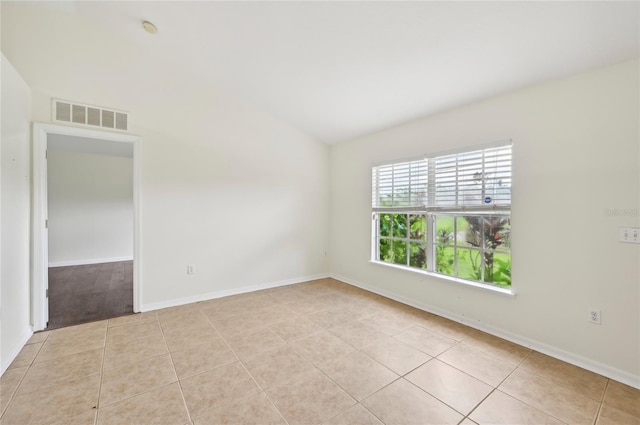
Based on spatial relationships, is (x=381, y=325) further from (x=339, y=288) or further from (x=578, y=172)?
(x=578, y=172)

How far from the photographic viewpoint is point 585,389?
6.26ft

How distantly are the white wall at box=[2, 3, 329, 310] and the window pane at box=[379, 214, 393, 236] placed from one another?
1.29 meters

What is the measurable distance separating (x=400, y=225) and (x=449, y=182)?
3.15 feet

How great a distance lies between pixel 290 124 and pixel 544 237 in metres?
3.69

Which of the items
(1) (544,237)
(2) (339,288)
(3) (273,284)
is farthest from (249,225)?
(1) (544,237)

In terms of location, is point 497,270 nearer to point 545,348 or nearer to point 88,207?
point 545,348

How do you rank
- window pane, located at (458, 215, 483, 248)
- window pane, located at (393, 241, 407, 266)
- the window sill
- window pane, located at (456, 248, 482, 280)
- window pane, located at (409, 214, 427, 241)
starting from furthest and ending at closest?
window pane, located at (393, 241, 407, 266) < window pane, located at (409, 214, 427, 241) < window pane, located at (456, 248, 482, 280) < window pane, located at (458, 215, 483, 248) < the window sill

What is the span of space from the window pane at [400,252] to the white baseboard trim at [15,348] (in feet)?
13.3

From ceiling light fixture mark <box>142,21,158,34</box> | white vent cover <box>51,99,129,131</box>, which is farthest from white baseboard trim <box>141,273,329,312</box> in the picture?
ceiling light fixture mark <box>142,21,158,34</box>

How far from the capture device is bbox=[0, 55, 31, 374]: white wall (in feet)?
7.08

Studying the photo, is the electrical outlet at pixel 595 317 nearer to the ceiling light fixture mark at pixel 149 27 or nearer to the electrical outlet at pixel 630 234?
the electrical outlet at pixel 630 234

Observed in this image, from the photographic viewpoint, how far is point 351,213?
4.53 m

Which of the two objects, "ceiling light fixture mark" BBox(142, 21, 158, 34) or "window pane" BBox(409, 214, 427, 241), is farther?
"window pane" BBox(409, 214, 427, 241)

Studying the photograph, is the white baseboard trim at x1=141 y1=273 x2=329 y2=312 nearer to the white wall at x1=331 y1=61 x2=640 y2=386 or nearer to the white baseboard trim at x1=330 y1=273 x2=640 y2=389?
the white baseboard trim at x1=330 y1=273 x2=640 y2=389
